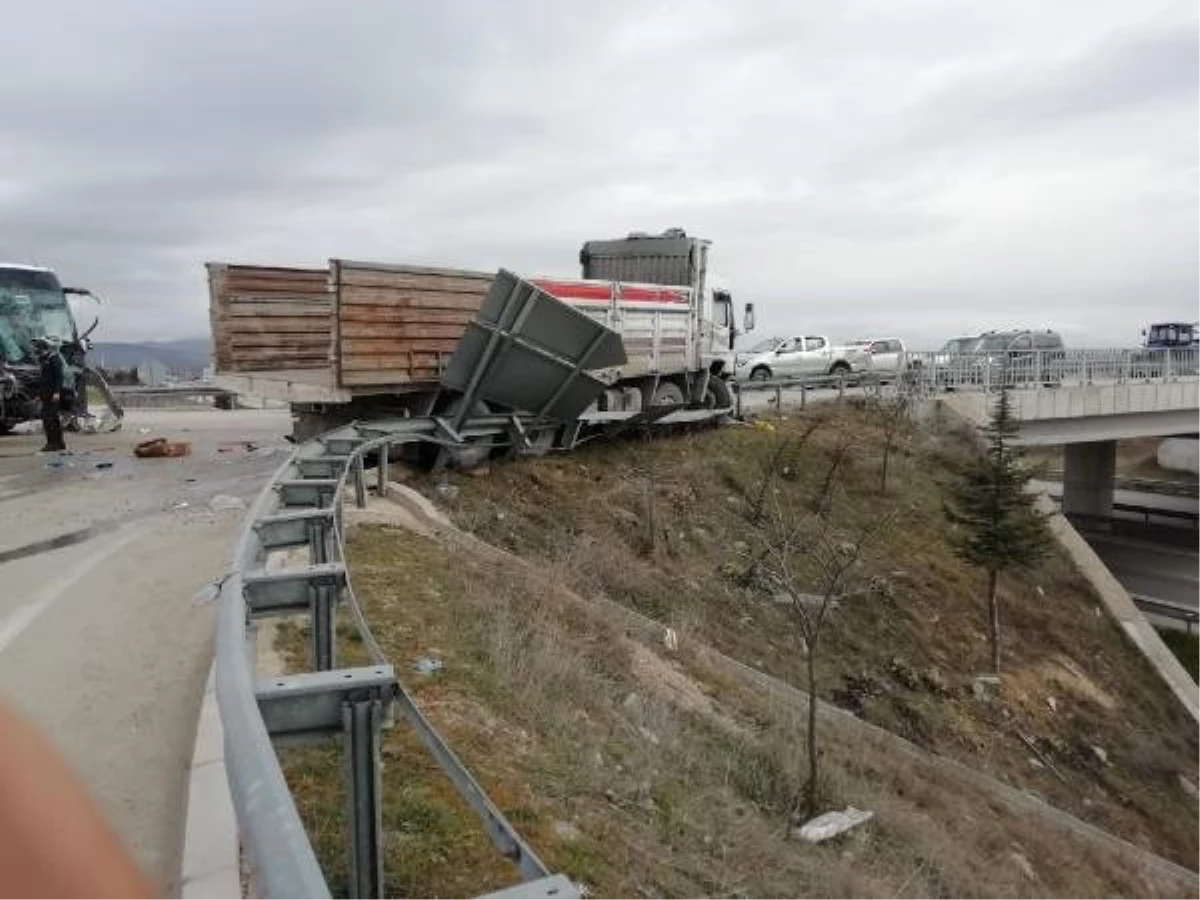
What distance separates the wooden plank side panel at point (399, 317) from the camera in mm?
12742

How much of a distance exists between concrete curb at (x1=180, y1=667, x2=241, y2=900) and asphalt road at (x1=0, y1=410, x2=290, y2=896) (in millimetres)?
72

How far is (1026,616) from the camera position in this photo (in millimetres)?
20594

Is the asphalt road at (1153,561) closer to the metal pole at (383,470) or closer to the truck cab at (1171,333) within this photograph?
the truck cab at (1171,333)

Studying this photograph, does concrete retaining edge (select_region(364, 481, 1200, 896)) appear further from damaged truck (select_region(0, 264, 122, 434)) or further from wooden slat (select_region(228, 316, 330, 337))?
damaged truck (select_region(0, 264, 122, 434))

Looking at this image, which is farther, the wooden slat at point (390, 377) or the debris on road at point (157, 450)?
the debris on road at point (157, 450)

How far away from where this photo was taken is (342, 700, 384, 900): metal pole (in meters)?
2.86

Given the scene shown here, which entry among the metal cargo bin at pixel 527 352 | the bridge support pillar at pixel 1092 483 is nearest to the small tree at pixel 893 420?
the metal cargo bin at pixel 527 352

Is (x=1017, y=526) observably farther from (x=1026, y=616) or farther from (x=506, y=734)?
(x=506, y=734)

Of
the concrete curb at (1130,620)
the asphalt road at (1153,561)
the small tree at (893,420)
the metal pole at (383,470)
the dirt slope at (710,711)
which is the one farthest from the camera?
the asphalt road at (1153,561)

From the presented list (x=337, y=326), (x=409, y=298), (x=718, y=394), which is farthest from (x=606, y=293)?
(x=718, y=394)

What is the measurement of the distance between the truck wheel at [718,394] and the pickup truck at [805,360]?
12.0 m

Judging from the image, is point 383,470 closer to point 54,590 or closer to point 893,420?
point 54,590

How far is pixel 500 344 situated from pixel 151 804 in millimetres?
9457

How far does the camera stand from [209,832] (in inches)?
157
